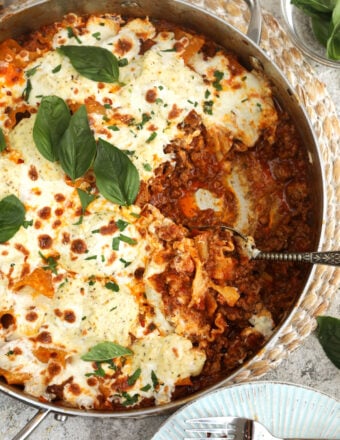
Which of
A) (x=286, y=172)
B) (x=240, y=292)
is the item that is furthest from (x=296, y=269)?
(x=286, y=172)

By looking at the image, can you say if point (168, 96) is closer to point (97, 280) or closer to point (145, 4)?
point (145, 4)

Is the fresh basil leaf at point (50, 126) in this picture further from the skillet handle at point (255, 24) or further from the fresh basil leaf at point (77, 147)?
the skillet handle at point (255, 24)

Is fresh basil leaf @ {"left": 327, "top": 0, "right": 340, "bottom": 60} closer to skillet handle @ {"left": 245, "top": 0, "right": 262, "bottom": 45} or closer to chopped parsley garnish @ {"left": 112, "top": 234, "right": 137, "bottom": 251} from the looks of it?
skillet handle @ {"left": 245, "top": 0, "right": 262, "bottom": 45}

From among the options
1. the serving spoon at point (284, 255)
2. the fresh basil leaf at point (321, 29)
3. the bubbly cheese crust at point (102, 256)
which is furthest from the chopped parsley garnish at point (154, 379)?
the fresh basil leaf at point (321, 29)

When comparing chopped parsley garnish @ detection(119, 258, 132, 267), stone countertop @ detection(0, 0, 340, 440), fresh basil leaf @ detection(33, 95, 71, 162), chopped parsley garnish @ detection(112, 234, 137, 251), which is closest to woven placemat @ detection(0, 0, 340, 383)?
stone countertop @ detection(0, 0, 340, 440)

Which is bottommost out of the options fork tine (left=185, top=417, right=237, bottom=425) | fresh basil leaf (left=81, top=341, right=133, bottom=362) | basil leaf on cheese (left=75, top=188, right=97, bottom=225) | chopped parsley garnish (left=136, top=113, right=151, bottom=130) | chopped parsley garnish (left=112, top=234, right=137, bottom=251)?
fork tine (left=185, top=417, right=237, bottom=425)

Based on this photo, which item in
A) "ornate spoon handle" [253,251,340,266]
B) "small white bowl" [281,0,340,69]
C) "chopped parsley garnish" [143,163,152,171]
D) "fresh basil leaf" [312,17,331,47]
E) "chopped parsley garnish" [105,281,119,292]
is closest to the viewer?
"ornate spoon handle" [253,251,340,266]
